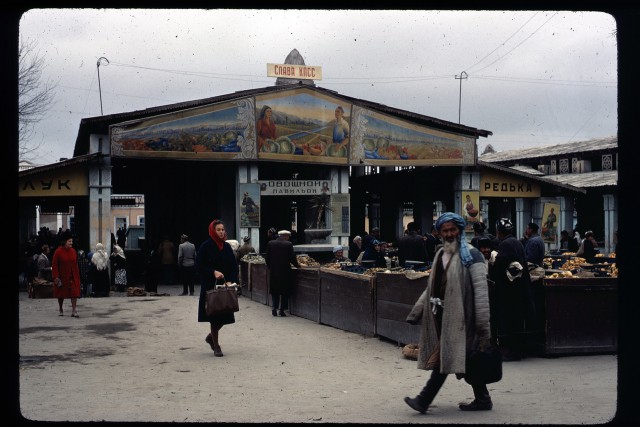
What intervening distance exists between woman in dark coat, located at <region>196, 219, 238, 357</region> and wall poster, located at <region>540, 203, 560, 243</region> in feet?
72.2

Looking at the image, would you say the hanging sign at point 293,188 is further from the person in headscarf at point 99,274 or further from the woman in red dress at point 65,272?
the woman in red dress at point 65,272

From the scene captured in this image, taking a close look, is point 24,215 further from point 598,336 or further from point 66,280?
point 598,336

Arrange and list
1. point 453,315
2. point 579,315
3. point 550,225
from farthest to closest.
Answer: point 550,225, point 579,315, point 453,315

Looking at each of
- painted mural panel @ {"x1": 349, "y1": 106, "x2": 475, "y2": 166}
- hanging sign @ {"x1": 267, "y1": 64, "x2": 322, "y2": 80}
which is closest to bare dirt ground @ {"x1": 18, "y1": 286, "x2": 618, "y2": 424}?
painted mural panel @ {"x1": 349, "y1": 106, "x2": 475, "y2": 166}

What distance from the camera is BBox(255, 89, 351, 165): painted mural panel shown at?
24.6m

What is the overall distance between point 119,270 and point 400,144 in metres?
10.8

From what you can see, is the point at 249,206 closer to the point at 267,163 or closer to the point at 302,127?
the point at 302,127

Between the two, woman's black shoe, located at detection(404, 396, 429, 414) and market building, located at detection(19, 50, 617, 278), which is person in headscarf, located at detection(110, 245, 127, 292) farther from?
Answer: woman's black shoe, located at detection(404, 396, 429, 414)

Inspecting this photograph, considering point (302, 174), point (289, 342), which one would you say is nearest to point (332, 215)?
point (302, 174)

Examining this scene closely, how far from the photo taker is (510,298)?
32.3 ft

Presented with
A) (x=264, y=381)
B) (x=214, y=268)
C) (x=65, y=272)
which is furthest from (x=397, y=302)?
(x=65, y=272)

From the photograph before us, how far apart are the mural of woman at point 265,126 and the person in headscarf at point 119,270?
5.67 m

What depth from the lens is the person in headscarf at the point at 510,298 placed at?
386 inches

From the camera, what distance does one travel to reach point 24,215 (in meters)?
31.2
